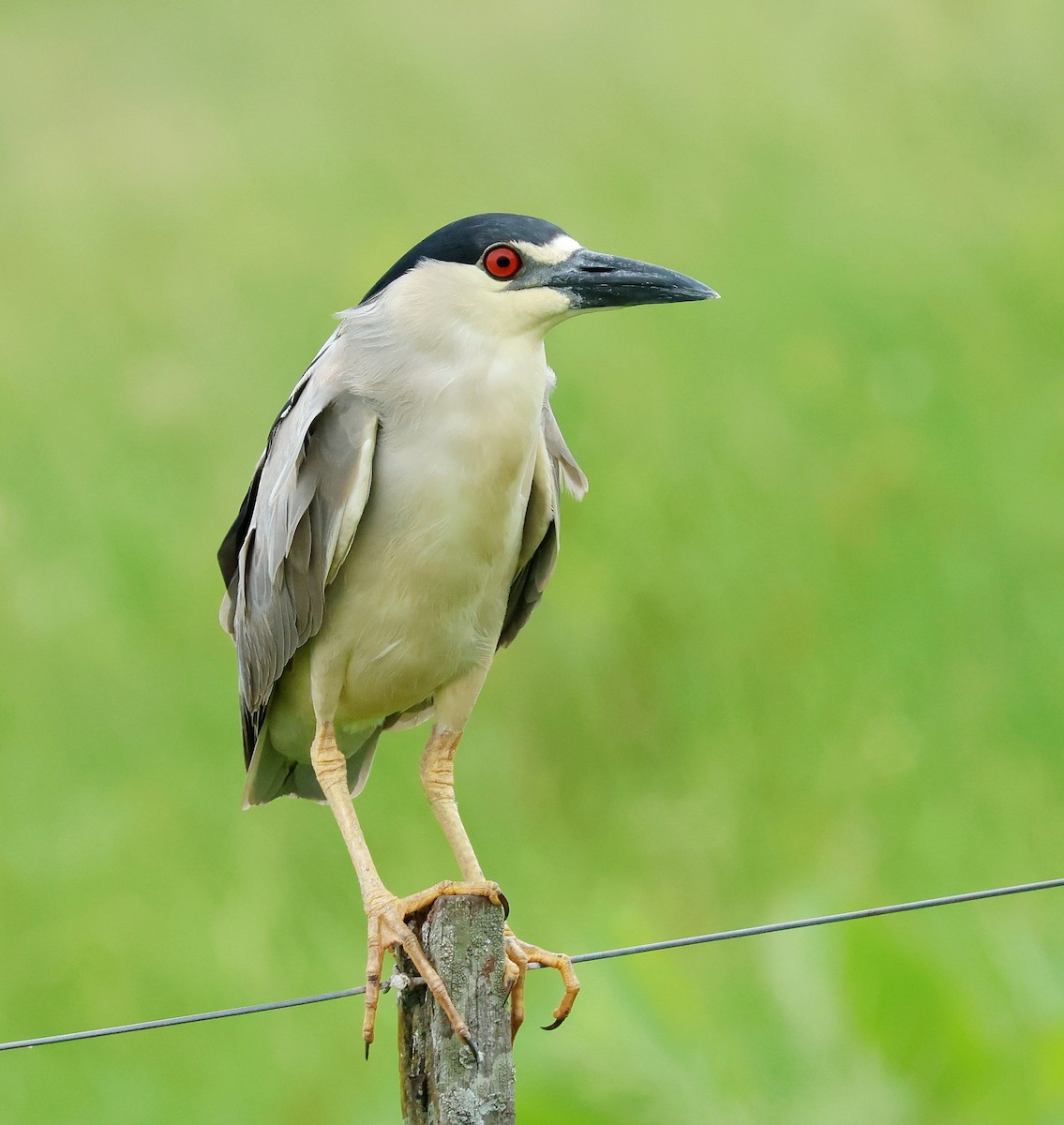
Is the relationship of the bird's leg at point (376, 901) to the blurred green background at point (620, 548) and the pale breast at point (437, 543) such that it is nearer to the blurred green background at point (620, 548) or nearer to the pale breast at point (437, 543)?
the pale breast at point (437, 543)

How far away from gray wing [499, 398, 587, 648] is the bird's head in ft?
0.92

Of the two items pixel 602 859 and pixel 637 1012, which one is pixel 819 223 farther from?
pixel 637 1012

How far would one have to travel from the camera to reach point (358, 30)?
9.22 meters

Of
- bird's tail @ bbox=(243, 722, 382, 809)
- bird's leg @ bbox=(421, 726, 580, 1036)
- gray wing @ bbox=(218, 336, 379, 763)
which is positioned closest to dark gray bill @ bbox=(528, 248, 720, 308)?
gray wing @ bbox=(218, 336, 379, 763)

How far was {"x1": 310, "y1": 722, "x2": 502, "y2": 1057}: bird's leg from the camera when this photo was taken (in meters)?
2.54

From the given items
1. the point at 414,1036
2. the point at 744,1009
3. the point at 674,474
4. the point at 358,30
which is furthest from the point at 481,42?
the point at 414,1036

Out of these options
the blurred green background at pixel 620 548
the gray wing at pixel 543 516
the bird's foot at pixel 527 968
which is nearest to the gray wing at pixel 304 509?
the gray wing at pixel 543 516

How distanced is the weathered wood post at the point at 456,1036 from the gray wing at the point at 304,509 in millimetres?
954

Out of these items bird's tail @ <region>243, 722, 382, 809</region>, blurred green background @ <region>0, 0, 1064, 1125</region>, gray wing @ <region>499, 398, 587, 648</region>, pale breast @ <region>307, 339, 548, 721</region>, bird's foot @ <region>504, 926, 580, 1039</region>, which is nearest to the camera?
bird's foot @ <region>504, 926, 580, 1039</region>

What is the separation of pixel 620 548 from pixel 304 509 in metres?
3.91

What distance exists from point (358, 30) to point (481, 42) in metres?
0.81

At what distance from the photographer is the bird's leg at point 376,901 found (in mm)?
2545

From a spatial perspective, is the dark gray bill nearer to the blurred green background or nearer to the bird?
the bird

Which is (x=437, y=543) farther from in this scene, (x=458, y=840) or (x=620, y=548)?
(x=620, y=548)
